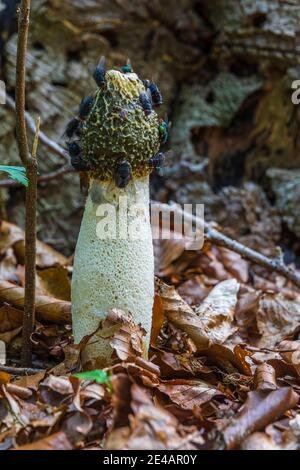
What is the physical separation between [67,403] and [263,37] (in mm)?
3625

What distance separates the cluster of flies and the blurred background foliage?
2.01 meters

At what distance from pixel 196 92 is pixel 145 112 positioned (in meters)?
2.63

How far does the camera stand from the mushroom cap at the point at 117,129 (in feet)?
7.93

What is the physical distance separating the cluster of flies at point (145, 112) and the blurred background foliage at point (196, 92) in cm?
201

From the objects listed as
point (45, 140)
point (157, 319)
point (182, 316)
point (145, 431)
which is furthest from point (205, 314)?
point (45, 140)

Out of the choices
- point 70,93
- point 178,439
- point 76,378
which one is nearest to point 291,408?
point 178,439

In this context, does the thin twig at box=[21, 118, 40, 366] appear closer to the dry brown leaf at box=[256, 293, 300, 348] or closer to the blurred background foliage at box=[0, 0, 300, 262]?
the dry brown leaf at box=[256, 293, 300, 348]

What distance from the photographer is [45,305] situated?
3.18 metres

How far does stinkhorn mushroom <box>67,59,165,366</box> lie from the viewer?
245 centimetres

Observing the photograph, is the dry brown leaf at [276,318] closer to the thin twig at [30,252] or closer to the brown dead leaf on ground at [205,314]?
the brown dead leaf on ground at [205,314]

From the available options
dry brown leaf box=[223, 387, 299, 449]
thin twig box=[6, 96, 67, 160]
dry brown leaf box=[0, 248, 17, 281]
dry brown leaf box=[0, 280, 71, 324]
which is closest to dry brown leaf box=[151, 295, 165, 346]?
dry brown leaf box=[0, 280, 71, 324]

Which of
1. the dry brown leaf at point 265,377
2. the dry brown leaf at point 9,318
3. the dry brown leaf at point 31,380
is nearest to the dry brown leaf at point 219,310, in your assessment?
the dry brown leaf at point 265,377

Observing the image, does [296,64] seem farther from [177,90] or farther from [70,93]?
[70,93]

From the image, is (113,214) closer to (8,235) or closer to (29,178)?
(29,178)
